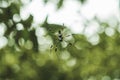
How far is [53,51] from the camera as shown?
392 cm

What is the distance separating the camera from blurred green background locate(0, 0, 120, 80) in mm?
3977

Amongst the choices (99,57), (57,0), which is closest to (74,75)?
(99,57)

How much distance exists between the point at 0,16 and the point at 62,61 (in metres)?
11.5

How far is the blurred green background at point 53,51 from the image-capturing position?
Result: 398 centimetres

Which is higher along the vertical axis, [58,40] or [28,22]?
[28,22]

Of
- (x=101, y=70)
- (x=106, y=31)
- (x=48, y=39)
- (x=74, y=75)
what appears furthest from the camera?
(x=74, y=75)

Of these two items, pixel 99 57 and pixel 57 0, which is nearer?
pixel 57 0

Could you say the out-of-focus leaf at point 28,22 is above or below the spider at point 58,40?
above

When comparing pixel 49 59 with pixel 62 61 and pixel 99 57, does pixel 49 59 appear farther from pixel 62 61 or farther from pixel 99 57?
pixel 99 57

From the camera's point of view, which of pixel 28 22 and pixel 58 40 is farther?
pixel 28 22

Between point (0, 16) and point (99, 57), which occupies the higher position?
point (0, 16)

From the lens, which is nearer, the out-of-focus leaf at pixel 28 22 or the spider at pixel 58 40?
the spider at pixel 58 40

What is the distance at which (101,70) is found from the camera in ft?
39.8

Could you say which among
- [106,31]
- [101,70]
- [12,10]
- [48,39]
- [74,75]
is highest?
[12,10]
